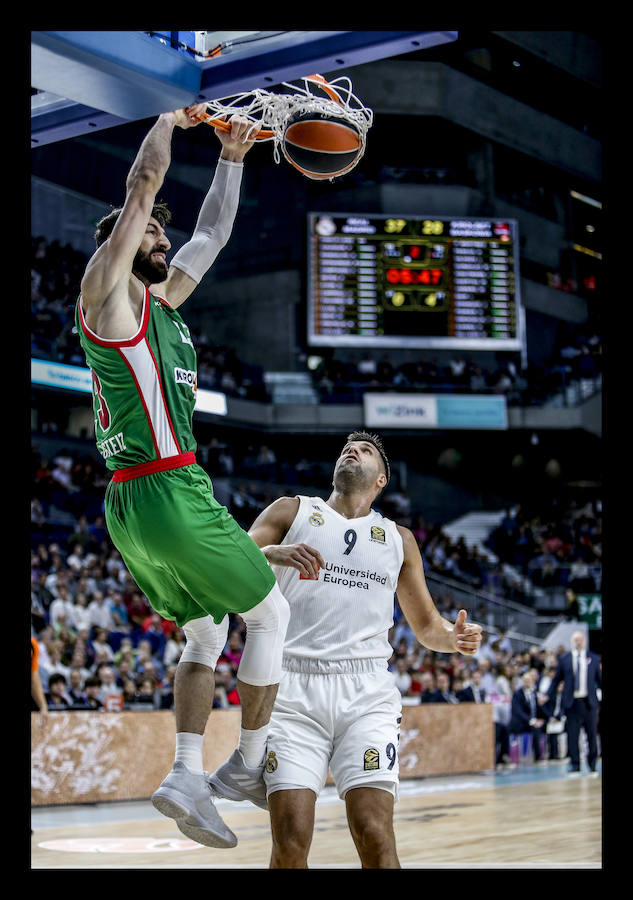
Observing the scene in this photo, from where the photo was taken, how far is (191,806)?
376cm

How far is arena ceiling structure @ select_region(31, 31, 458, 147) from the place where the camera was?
3928mm

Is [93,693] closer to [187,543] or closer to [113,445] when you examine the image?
[113,445]

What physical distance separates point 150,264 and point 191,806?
192 cm

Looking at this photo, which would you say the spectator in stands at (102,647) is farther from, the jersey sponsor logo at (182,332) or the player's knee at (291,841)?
the jersey sponsor logo at (182,332)

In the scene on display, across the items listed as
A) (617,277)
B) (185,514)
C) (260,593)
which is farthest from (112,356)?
(617,277)

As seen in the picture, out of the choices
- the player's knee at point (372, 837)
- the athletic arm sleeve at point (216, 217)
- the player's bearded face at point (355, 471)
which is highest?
the athletic arm sleeve at point (216, 217)

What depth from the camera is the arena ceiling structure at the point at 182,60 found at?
3.93 m

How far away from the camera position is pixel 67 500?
1886 cm

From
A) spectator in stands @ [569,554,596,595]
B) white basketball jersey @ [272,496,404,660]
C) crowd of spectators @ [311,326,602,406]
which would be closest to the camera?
white basketball jersey @ [272,496,404,660]

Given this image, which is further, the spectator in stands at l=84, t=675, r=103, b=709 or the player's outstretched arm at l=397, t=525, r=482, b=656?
the spectator in stands at l=84, t=675, r=103, b=709

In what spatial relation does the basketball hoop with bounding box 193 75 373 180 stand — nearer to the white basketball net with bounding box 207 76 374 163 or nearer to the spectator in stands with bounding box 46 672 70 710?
the white basketball net with bounding box 207 76 374 163

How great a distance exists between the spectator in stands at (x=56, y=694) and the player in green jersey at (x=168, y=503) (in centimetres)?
791

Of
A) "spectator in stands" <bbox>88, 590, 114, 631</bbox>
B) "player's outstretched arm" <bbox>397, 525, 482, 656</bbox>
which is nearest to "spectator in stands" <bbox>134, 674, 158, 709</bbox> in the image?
"spectator in stands" <bbox>88, 590, 114, 631</bbox>

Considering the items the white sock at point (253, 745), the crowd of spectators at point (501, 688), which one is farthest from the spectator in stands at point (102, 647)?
the white sock at point (253, 745)
